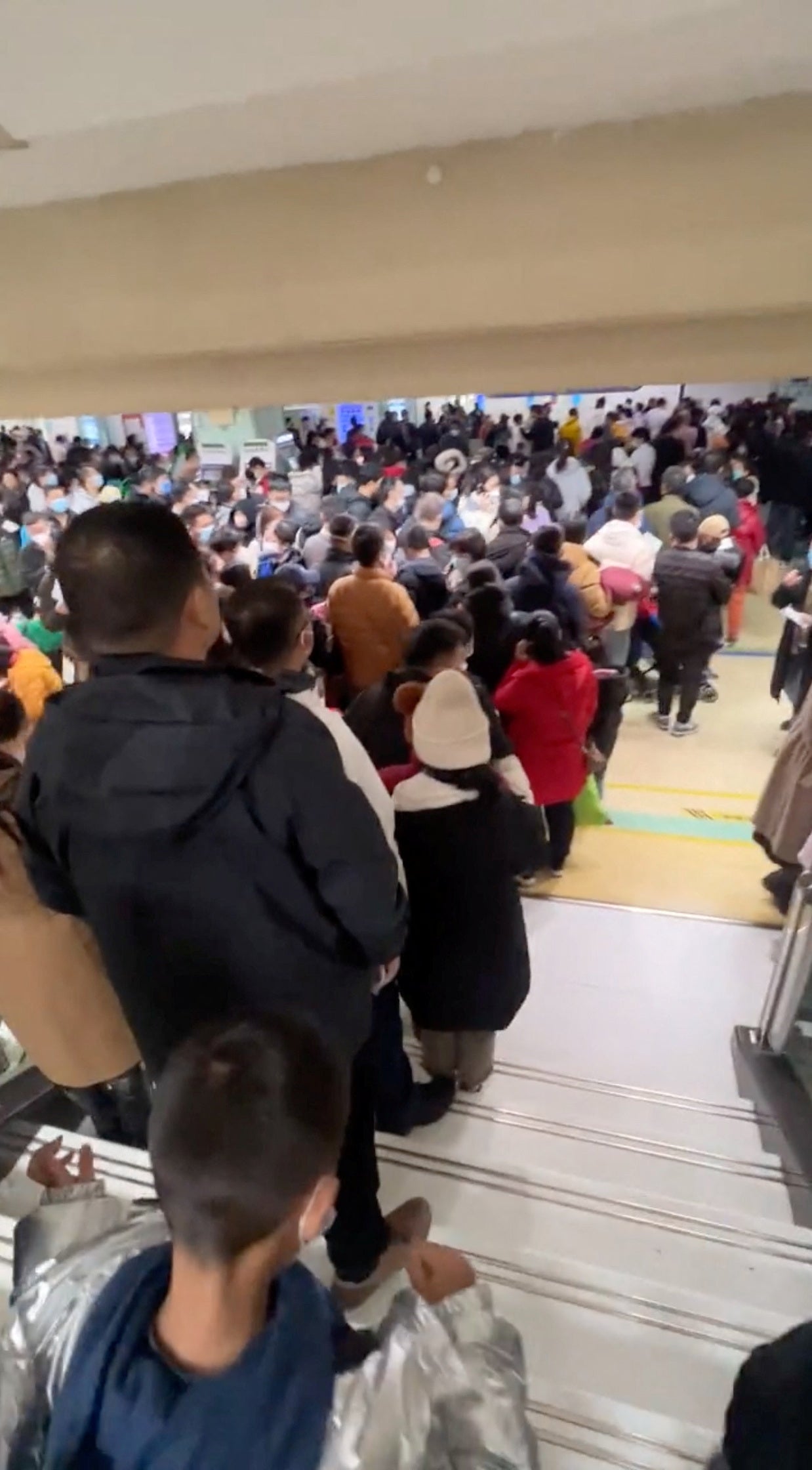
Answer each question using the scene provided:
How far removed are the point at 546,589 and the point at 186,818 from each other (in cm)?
340

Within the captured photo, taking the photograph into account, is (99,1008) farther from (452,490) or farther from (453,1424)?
(452,490)

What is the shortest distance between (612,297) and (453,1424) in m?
1.47

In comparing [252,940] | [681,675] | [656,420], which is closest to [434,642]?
[252,940]

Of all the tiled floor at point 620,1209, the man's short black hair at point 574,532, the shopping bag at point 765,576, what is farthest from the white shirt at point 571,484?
the tiled floor at point 620,1209

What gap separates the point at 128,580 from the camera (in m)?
1.13

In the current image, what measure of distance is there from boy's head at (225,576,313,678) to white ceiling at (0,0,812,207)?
2.39 feet

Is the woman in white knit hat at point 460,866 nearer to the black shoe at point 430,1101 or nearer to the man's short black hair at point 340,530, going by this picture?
the black shoe at point 430,1101

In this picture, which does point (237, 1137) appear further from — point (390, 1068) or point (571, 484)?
point (571, 484)

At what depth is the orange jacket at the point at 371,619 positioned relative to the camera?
12.1ft

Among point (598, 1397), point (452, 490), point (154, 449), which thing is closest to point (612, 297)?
point (598, 1397)

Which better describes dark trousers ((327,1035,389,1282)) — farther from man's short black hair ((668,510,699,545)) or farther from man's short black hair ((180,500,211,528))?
man's short black hair ((180,500,211,528))

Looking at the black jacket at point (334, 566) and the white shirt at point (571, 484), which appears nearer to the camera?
the black jacket at point (334, 566)

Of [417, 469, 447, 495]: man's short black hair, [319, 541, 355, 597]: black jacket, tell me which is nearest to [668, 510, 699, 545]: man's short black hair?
[319, 541, 355, 597]: black jacket

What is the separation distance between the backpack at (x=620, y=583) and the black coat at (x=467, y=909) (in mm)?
3544
